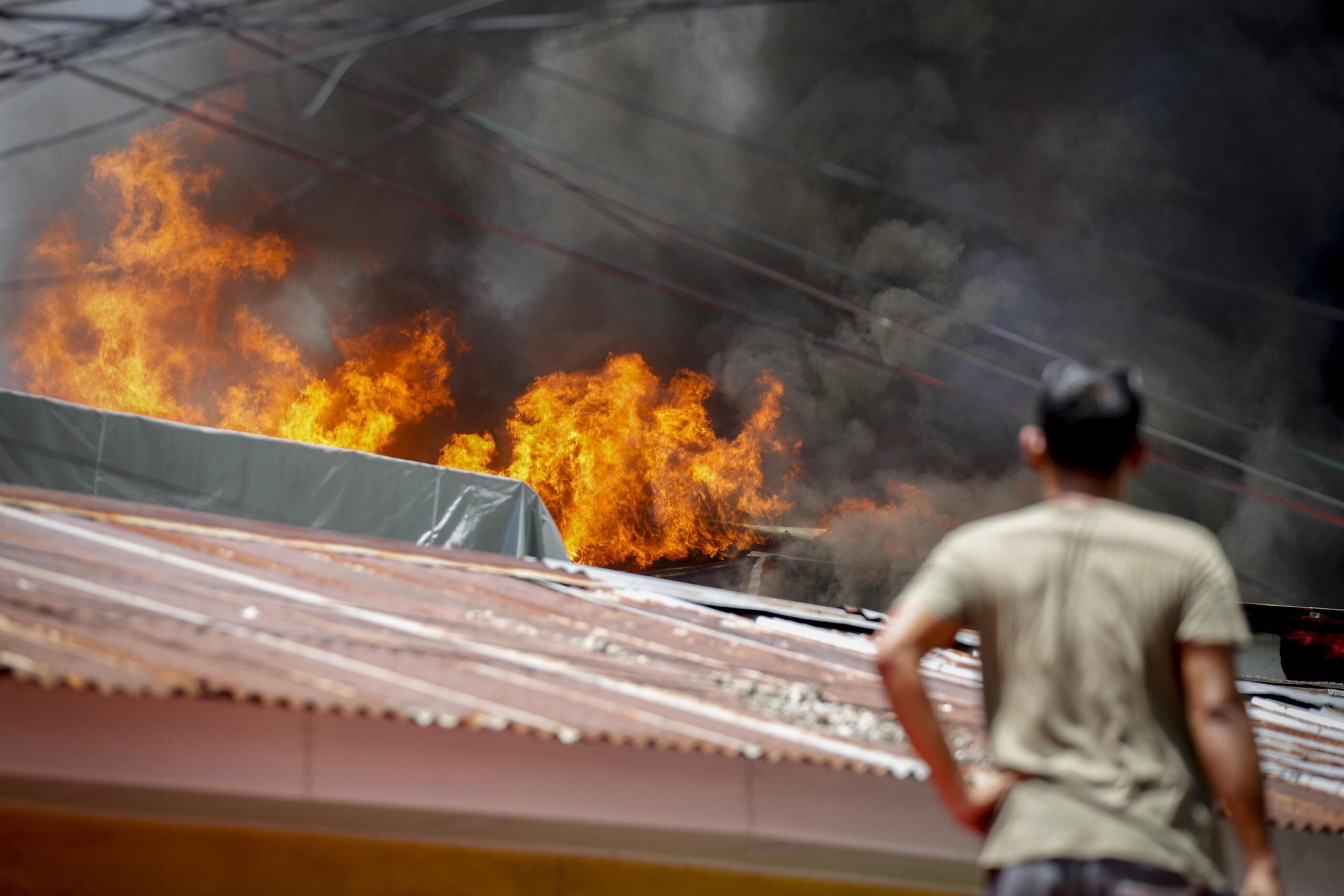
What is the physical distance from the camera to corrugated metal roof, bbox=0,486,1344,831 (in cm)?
284

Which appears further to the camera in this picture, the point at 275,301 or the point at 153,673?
the point at 275,301

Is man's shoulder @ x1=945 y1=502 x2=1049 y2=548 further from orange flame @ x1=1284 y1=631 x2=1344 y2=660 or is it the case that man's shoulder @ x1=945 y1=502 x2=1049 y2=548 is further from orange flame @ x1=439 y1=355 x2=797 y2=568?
orange flame @ x1=439 y1=355 x2=797 y2=568

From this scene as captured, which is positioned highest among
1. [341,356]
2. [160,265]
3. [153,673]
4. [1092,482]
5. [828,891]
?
[160,265]

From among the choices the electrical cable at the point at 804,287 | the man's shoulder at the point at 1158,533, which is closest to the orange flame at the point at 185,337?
the electrical cable at the point at 804,287

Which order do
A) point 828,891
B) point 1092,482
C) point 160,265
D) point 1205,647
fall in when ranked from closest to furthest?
point 1205,647
point 1092,482
point 828,891
point 160,265

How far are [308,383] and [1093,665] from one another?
Result: 21.2 meters

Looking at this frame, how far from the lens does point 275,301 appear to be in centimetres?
2145

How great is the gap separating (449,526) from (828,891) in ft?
18.4

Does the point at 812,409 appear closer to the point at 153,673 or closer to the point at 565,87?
the point at 565,87

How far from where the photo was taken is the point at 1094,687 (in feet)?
6.35

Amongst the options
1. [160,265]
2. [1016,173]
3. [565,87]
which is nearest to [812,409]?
[1016,173]

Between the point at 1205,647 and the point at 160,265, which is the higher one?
the point at 160,265

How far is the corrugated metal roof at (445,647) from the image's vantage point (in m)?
2.84

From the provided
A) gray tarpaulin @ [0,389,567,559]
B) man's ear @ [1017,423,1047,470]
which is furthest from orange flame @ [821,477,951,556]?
man's ear @ [1017,423,1047,470]
